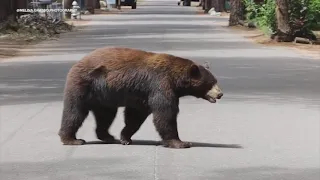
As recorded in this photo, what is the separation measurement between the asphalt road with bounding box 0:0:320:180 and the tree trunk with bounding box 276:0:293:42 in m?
8.07

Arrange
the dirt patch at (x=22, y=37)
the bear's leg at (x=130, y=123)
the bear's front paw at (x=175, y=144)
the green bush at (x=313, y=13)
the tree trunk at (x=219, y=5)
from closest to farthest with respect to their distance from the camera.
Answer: the bear's front paw at (x=175, y=144), the bear's leg at (x=130, y=123), the dirt patch at (x=22, y=37), the green bush at (x=313, y=13), the tree trunk at (x=219, y=5)

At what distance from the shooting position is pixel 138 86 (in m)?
8.73

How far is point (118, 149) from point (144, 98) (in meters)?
0.64

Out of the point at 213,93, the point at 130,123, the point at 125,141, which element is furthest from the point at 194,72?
the point at 125,141

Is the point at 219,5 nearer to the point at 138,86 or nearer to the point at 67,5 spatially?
the point at 67,5

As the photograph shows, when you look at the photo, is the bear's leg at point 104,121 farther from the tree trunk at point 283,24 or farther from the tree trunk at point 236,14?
the tree trunk at point 236,14

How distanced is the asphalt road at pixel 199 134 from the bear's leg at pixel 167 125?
0.09 meters

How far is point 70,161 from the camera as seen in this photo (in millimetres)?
8258

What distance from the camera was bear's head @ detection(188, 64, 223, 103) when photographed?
28.6 ft

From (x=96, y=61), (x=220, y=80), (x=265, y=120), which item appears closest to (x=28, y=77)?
→ (x=220, y=80)

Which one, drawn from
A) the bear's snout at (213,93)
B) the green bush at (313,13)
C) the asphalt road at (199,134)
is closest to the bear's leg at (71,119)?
the asphalt road at (199,134)

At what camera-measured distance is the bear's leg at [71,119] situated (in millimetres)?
8859

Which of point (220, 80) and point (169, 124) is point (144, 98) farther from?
point (220, 80)

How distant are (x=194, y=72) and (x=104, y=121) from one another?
1228 millimetres
